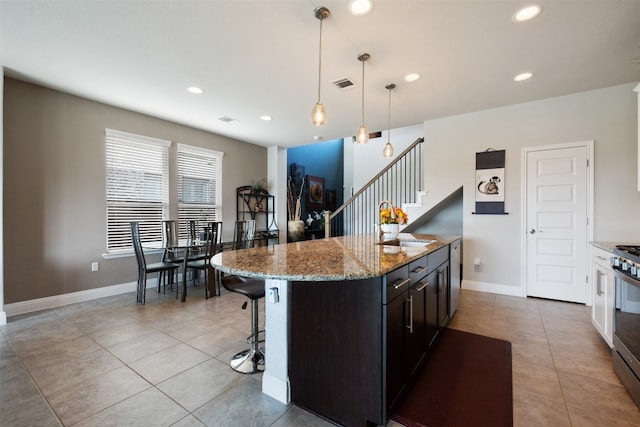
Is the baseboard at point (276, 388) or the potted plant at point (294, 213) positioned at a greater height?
the potted plant at point (294, 213)

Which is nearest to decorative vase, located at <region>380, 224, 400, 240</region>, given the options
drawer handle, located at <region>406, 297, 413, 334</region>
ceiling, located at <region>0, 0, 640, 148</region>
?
drawer handle, located at <region>406, 297, 413, 334</region>

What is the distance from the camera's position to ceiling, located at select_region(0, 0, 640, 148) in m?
2.12

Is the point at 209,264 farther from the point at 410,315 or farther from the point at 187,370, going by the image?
the point at 410,315

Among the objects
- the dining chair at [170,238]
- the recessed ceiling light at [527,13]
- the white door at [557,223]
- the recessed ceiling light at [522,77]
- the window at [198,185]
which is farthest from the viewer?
the window at [198,185]

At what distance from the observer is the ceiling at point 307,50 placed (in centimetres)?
212

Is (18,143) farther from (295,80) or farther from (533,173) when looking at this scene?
(533,173)

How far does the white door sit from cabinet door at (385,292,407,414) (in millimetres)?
3305

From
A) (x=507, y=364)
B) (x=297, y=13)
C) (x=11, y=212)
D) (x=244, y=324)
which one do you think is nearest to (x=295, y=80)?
(x=297, y=13)

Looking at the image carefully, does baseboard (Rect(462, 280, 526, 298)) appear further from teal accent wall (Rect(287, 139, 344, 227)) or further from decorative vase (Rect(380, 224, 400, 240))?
teal accent wall (Rect(287, 139, 344, 227))

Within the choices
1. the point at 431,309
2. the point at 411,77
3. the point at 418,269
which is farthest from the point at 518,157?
the point at 418,269

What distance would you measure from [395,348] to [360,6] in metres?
2.25

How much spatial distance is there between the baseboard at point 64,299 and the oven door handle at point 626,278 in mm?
5434

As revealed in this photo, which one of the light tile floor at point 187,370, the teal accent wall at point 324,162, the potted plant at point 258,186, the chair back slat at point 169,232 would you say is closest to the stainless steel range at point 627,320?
the light tile floor at point 187,370

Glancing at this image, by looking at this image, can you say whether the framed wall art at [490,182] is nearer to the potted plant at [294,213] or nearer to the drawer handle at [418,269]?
the drawer handle at [418,269]
